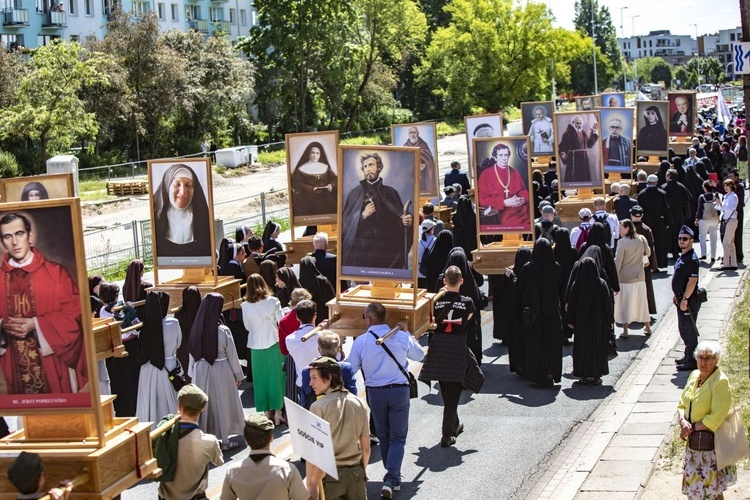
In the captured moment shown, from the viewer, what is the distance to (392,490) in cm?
972

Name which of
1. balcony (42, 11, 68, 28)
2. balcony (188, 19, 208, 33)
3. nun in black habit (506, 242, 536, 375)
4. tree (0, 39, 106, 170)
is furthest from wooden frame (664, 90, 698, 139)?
balcony (188, 19, 208, 33)

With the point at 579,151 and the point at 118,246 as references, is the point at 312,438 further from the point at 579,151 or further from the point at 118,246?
the point at 118,246

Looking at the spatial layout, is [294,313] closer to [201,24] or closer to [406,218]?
[406,218]

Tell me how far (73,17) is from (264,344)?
190ft

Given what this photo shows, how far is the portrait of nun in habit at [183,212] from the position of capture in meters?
13.6

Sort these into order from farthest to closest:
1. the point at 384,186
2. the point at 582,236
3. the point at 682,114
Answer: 1. the point at 682,114
2. the point at 582,236
3. the point at 384,186

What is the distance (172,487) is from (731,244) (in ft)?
51.0

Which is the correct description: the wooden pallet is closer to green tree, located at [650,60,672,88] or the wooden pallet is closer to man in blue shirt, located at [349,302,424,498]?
man in blue shirt, located at [349,302,424,498]

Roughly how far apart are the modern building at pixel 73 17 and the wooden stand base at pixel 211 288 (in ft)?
145

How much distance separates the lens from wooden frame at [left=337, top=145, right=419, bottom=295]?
36.1ft

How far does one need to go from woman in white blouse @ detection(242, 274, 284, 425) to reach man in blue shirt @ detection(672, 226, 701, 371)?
515 cm

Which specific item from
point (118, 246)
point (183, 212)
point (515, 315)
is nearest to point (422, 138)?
point (118, 246)

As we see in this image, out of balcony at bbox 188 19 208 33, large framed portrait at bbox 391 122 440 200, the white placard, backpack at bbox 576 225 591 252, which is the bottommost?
the white placard

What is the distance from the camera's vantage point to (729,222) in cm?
2042
